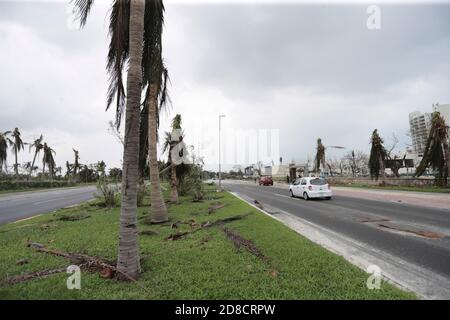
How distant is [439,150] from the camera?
74.6 ft

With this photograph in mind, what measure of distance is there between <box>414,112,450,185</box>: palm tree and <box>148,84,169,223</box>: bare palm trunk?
24369mm

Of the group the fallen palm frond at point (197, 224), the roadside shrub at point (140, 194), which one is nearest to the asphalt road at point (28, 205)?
the roadside shrub at point (140, 194)

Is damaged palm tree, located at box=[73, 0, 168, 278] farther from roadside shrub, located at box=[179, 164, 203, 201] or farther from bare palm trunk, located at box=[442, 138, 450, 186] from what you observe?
bare palm trunk, located at box=[442, 138, 450, 186]

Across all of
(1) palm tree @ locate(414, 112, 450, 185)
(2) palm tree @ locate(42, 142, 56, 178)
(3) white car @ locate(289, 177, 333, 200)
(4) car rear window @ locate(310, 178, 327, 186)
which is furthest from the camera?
(2) palm tree @ locate(42, 142, 56, 178)

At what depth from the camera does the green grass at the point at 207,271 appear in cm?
346

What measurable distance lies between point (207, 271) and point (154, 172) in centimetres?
597

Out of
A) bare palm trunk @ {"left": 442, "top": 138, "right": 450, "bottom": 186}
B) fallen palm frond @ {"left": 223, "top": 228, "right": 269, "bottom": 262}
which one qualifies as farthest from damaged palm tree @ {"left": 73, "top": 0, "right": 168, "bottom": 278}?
bare palm trunk @ {"left": 442, "top": 138, "right": 450, "bottom": 186}

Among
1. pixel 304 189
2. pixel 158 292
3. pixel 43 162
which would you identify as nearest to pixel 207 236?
pixel 158 292

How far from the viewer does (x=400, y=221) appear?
8.98 metres

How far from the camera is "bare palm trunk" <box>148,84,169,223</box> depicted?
9180 millimetres

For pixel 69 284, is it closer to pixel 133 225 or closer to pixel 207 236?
pixel 133 225

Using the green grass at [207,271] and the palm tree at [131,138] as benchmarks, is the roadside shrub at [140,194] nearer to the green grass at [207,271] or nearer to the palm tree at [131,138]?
the green grass at [207,271]
